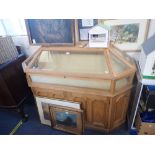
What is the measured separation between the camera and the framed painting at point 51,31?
5.68ft

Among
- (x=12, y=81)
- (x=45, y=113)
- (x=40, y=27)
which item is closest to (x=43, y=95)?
(x=45, y=113)

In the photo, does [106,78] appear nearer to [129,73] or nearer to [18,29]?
[129,73]

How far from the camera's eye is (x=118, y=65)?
64.0 inches

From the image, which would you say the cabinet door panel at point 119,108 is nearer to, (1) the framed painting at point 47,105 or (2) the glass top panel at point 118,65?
(2) the glass top panel at point 118,65

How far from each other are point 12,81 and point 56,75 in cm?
72

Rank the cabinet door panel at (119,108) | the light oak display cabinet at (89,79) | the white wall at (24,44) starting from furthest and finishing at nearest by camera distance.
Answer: the white wall at (24,44) < the cabinet door panel at (119,108) < the light oak display cabinet at (89,79)

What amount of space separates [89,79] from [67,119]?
2.23 feet

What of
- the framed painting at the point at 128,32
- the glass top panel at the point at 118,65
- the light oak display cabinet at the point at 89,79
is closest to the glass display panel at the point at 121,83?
the light oak display cabinet at the point at 89,79

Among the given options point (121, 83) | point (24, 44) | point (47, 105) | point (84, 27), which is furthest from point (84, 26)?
point (47, 105)

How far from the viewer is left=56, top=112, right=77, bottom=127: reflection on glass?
72.5 inches

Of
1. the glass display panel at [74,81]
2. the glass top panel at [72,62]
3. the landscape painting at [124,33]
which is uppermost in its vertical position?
the landscape painting at [124,33]

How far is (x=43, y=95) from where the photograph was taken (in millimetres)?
1856

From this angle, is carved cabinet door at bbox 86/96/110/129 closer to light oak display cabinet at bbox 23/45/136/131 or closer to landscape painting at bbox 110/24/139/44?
light oak display cabinet at bbox 23/45/136/131
